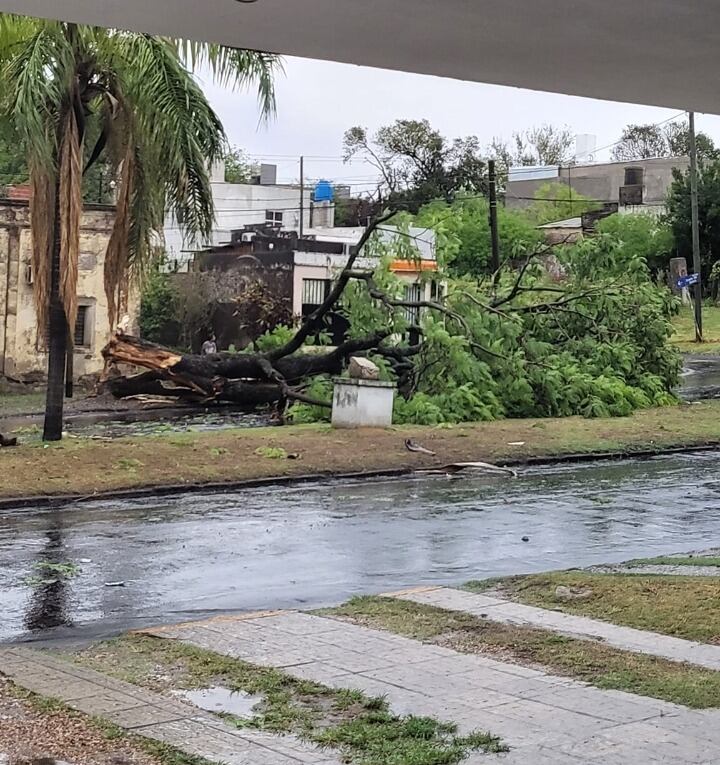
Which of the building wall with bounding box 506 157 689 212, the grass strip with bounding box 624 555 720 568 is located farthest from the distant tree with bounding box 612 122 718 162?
the grass strip with bounding box 624 555 720 568

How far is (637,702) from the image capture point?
5.80 metres

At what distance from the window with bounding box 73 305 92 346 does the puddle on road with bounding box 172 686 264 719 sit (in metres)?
26.1

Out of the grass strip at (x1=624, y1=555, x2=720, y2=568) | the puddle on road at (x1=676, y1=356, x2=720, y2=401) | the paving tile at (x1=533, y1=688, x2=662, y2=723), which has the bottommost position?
the grass strip at (x1=624, y1=555, x2=720, y2=568)

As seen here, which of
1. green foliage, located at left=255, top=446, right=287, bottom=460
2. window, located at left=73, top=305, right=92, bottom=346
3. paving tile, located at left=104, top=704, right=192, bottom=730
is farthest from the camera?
window, located at left=73, top=305, right=92, bottom=346

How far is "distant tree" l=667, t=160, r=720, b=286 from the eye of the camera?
49.6 m

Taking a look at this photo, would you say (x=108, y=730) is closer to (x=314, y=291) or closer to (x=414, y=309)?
(x=414, y=309)

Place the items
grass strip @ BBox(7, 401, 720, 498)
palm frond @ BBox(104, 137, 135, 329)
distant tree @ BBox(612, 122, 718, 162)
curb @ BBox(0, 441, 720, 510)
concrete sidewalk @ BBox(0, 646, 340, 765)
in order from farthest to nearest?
distant tree @ BBox(612, 122, 718, 162) < palm frond @ BBox(104, 137, 135, 329) < grass strip @ BBox(7, 401, 720, 498) < curb @ BBox(0, 441, 720, 510) < concrete sidewalk @ BBox(0, 646, 340, 765)

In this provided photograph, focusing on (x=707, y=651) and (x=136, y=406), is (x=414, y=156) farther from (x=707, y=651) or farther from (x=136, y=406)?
(x=707, y=651)

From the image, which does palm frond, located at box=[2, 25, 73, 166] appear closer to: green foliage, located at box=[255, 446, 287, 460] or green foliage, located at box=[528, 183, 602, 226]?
green foliage, located at box=[255, 446, 287, 460]

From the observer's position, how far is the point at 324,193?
6172 centimetres

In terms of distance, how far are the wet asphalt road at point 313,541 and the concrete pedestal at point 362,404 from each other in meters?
3.81

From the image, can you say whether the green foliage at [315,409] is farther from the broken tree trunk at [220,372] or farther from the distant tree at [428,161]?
the distant tree at [428,161]

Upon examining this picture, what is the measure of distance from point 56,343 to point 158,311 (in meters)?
20.6

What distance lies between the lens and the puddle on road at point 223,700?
5.65m
